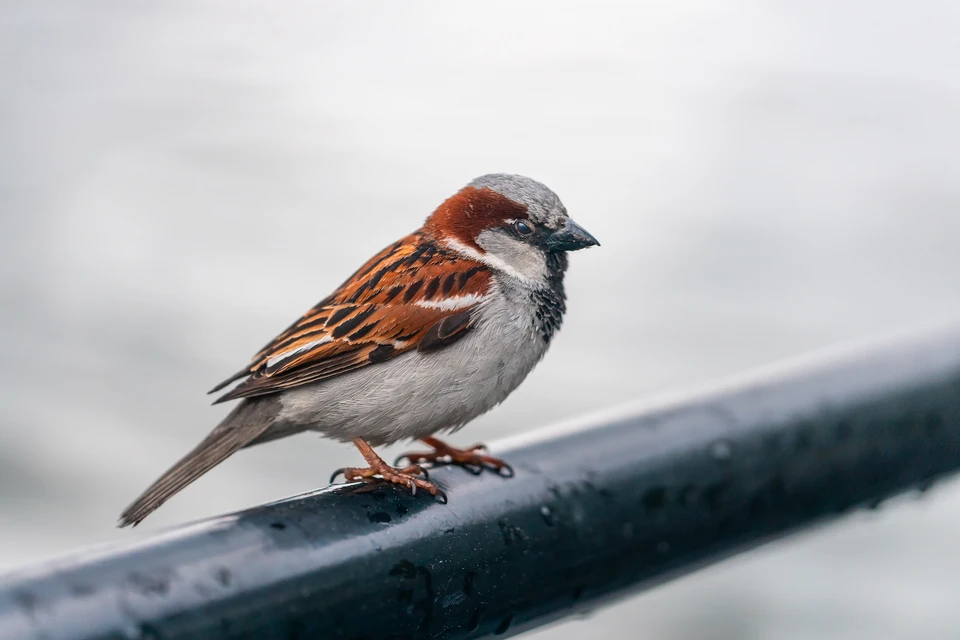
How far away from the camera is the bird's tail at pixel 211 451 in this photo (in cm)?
236

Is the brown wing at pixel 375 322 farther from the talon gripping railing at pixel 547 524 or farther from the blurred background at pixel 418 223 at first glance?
the blurred background at pixel 418 223

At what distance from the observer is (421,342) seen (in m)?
2.72

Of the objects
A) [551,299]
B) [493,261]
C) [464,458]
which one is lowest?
[464,458]

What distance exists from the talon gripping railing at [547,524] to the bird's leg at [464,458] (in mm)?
26

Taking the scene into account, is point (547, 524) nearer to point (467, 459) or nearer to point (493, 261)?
point (467, 459)

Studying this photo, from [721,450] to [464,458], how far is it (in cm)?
60

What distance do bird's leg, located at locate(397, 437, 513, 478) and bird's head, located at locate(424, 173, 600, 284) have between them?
49 centimetres

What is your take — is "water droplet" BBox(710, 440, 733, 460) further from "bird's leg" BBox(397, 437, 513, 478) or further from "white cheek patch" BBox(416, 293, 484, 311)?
"white cheek patch" BBox(416, 293, 484, 311)

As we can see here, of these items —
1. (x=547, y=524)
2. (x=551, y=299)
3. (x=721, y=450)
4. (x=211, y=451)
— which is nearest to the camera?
(x=547, y=524)

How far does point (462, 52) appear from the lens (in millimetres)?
13352

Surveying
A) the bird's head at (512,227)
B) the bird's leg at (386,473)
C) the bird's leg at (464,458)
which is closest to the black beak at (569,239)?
the bird's head at (512,227)

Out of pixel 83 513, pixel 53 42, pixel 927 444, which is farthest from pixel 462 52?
pixel 927 444

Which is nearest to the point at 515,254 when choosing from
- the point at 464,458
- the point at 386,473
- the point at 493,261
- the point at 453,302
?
the point at 493,261

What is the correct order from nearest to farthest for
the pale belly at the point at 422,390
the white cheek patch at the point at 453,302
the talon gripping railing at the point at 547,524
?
the talon gripping railing at the point at 547,524
the pale belly at the point at 422,390
the white cheek patch at the point at 453,302
